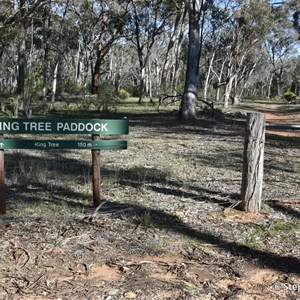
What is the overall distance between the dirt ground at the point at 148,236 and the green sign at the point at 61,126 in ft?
3.17

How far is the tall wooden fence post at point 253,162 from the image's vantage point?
540 cm

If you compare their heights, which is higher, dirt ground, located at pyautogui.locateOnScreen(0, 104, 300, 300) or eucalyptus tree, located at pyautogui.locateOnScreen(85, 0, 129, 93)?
eucalyptus tree, located at pyautogui.locateOnScreen(85, 0, 129, 93)

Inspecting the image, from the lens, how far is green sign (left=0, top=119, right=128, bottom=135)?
4.95m

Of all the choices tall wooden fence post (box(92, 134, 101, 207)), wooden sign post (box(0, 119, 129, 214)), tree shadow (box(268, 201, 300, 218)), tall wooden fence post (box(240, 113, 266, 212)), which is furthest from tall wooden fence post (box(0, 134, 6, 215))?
tree shadow (box(268, 201, 300, 218))

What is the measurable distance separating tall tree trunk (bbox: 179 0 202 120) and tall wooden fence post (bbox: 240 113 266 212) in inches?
514

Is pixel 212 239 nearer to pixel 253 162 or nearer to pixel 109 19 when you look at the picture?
pixel 253 162

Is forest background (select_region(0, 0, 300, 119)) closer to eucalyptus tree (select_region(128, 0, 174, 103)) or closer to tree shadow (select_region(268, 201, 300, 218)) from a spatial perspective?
eucalyptus tree (select_region(128, 0, 174, 103))

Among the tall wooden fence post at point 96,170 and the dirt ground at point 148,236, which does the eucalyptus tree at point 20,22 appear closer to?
the dirt ground at point 148,236

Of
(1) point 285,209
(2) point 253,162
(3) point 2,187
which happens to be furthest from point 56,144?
(1) point 285,209

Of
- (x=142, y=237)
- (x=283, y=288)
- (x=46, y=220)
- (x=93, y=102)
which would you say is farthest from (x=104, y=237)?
(x=93, y=102)

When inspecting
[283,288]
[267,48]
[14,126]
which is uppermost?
[267,48]

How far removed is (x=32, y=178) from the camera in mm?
7262

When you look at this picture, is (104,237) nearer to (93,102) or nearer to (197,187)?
(197,187)

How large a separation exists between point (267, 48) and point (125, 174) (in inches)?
2156
